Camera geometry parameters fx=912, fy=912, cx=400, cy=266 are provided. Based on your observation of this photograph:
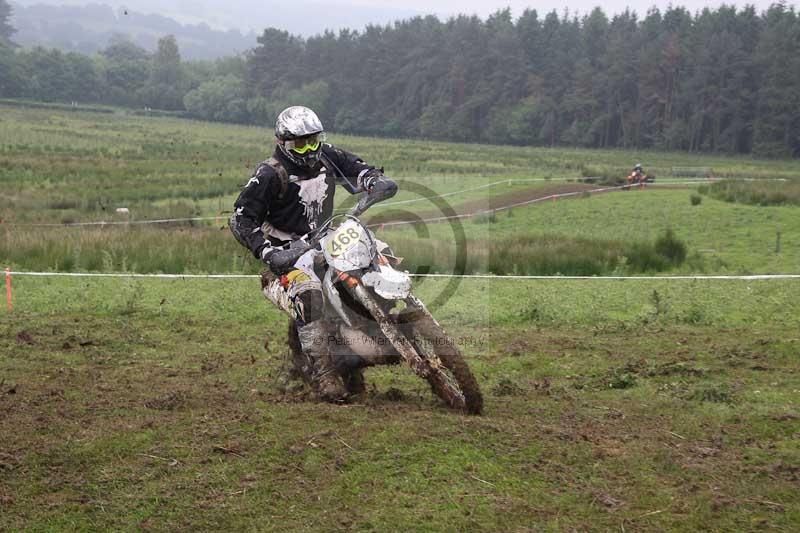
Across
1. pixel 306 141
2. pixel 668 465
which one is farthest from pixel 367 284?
pixel 668 465

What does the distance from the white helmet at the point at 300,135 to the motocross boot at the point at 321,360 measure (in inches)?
63.1

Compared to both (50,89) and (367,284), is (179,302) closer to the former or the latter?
(367,284)

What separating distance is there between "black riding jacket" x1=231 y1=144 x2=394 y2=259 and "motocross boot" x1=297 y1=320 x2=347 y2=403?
82cm

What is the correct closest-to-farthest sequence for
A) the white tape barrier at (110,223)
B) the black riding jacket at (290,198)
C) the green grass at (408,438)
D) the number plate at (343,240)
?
the green grass at (408,438) < the number plate at (343,240) < the black riding jacket at (290,198) < the white tape barrier at (110,223)

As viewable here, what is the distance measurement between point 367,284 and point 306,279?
2.41 feet

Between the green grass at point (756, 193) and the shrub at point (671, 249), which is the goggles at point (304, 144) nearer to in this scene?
the shrub at point (671, 249)

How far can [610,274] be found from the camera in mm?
18062

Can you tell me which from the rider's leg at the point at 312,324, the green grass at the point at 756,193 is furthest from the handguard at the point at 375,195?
the green grass at the point at 756,193

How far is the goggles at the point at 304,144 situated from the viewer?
862cm

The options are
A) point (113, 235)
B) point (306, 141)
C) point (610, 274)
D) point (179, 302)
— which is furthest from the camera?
point (113, 235)

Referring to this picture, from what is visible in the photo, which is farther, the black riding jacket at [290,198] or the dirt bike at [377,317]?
the black riding jacket at [290,198]

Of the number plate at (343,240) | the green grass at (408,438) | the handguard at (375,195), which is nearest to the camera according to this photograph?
the green grass at (408,438)

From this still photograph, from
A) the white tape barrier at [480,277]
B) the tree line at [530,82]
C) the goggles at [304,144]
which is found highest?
the tree line at [530,82]

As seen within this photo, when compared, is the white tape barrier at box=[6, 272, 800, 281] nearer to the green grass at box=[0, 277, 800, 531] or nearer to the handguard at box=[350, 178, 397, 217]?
the green grass at box=[0, 277, 800, 531]
